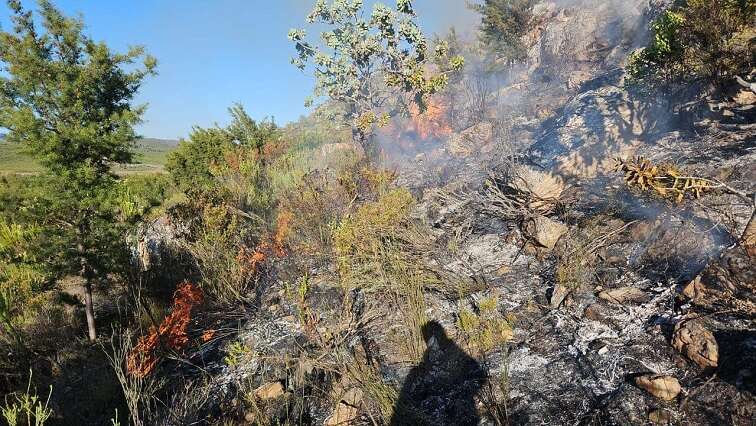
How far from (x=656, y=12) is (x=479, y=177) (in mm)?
7692

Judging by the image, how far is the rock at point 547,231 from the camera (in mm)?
4305

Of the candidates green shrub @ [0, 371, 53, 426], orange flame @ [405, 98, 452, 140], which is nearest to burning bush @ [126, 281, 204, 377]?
green shrub @ [0, 371, 53, 426]

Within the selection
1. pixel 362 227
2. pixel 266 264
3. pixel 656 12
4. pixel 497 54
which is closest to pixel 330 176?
Answer: pixel 266 264

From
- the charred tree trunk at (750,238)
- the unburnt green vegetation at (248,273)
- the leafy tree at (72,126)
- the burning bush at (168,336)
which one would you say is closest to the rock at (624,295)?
the unburnt green vegetation at (248,273)

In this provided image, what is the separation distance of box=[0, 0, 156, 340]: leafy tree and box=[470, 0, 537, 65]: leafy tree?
1314 centimetres

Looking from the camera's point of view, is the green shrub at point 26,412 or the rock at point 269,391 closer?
the green shrub at point 26,412

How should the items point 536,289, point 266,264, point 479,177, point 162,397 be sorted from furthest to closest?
point 479,177 < point 266,264 < point 536,289 < point 162,397

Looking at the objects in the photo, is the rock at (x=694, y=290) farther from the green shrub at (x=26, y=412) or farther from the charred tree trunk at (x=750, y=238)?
the green shrub at (x=26, y=412)

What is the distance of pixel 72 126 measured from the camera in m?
4.11

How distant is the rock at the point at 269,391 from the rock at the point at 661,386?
261 cm

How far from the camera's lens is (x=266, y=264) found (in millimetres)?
5711

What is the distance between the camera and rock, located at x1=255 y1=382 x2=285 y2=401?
3.24 metres

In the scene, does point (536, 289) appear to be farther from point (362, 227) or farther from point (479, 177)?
point (479, 177)

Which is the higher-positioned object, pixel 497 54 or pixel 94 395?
pixel 497 54
